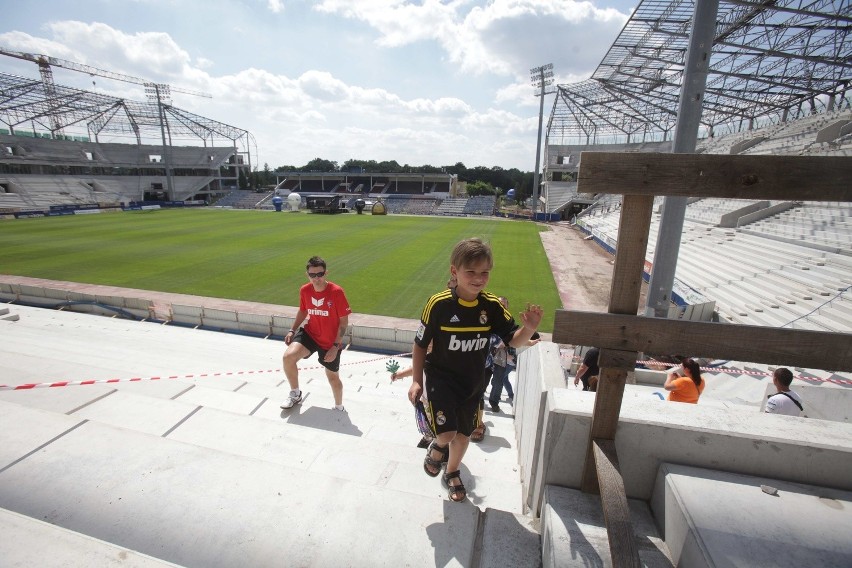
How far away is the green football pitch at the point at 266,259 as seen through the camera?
1744 cm

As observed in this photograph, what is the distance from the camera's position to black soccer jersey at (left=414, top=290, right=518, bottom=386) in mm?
2711

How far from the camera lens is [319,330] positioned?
15.7 feet

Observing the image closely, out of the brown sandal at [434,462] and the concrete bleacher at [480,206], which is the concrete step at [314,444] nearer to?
the brown sandal at [434,462]

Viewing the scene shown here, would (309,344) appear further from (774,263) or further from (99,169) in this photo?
(99,169)

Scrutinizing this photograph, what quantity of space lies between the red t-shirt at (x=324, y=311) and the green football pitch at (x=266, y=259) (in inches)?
343

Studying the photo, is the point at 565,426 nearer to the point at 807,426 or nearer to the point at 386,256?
the point at 807,426

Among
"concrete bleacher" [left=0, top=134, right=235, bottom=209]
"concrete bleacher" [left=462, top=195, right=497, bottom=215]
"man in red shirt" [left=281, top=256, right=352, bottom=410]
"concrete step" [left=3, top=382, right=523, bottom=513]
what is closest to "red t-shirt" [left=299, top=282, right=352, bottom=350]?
"man in red shirt" [left=281, top=256, right=352, bottom=410]

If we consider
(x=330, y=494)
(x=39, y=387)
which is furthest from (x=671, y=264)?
(x=39, y=387)

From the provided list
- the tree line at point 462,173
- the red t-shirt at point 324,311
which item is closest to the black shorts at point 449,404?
the red t-shirt at point 324,311

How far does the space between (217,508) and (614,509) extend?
213 cm

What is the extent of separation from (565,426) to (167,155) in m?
80.8

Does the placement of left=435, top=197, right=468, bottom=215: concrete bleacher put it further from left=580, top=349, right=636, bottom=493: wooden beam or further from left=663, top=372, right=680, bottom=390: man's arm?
left=580, top=349, right=636, bottom=493: wooden beam

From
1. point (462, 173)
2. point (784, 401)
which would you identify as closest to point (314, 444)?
point (784, 401)

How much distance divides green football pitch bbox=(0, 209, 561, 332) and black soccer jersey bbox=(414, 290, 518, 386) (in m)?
9.74
